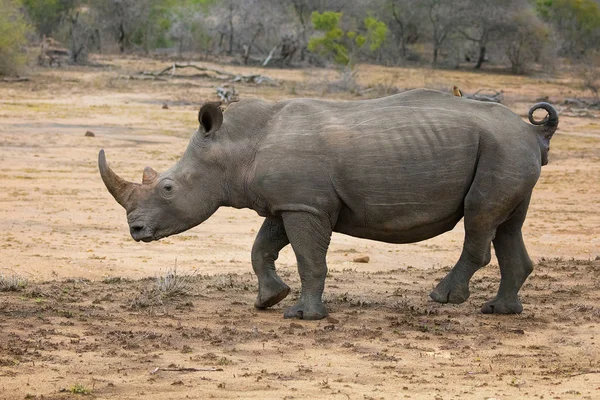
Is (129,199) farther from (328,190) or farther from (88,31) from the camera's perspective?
(88,31)

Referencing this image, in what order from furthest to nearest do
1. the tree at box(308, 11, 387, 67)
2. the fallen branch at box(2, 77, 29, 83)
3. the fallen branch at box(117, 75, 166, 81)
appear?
the tree at box(308, 11, 387, 67)
the fallen branch at box(117, 75, 166, 81)
the fallen branch at box(2, 77, 29, 83)

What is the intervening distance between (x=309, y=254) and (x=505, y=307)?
1.61 m

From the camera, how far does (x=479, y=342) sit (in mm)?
7434

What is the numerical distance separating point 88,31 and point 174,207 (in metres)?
35.2

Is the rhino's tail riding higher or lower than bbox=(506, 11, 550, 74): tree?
higher

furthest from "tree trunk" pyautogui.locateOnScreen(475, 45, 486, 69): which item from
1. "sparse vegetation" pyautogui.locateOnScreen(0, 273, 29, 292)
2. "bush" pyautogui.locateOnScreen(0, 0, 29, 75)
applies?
"sparse vegetation" pyautogui.locateOnScreen(0, 273, 29, 292)

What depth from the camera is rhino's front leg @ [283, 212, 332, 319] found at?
802cm

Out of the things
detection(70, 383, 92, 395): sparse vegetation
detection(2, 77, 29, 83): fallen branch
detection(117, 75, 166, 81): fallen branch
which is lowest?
detection(2, 77, 29, 83): fallen branch

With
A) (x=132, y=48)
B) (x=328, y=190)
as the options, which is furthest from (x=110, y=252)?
(x=132, y=48)

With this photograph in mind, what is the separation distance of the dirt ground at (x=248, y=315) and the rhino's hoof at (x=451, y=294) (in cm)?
9

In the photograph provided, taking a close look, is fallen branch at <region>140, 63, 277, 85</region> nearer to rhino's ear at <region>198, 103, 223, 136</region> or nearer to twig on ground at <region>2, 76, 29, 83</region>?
twig on ground at <region>2, 76, 29, 83</region>

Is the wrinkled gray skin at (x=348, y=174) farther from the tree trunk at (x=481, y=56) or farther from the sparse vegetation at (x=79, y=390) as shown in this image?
the tree trunk at (x=481, y=56)

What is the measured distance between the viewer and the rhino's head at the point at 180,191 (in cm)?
820

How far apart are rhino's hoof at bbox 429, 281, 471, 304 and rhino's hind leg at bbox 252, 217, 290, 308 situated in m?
1.17
